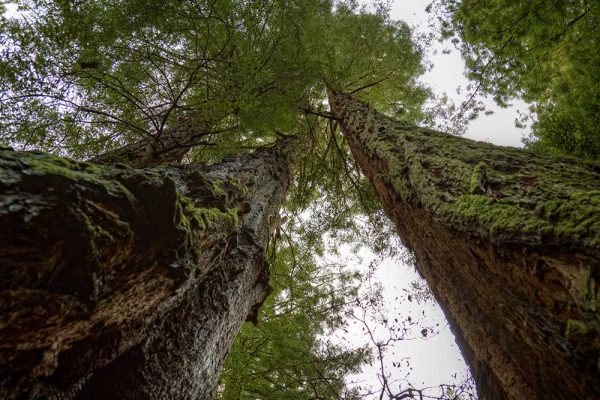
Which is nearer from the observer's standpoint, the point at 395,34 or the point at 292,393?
the point at 292,393

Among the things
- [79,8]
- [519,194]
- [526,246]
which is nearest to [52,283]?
[526,246]

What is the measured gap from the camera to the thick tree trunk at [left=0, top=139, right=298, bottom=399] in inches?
42.4

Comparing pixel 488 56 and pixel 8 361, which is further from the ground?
pixel 488 56

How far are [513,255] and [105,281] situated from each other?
1.67 metres

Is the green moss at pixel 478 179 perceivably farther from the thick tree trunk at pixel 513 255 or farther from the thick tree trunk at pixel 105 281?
the thick tree trunk at pixel 105 281

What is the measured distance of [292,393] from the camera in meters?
4.56

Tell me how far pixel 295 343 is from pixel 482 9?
17.5 ft

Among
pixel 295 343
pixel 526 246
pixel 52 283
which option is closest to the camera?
pixel 52 283

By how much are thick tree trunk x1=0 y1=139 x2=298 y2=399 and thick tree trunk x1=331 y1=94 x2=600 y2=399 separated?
1.43 metres

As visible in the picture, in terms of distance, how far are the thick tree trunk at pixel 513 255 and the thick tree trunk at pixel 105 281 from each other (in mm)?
Result: 1433

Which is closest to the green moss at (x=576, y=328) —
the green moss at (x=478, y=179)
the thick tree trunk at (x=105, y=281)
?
the green moss at (x=478, y=179)

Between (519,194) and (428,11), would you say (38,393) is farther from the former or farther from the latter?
(428,11)

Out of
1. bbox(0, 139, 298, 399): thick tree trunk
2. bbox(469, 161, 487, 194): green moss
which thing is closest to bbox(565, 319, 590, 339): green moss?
bbox(469, 161, 487, 194): green moss

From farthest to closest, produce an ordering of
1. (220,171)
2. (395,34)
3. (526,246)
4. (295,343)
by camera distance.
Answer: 1. (395,34)
2. (295,343)
3. (220,171)
4. (526,246)
